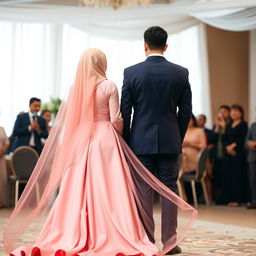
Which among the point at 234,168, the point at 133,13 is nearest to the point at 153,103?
the point at 133,13

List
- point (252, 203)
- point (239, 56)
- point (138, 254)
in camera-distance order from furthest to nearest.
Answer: point (239, 56) < point (252, 203) < point (138, 254)

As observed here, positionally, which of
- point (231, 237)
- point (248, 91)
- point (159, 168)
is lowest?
point (231, 237)

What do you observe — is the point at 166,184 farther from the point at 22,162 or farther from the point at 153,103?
the point at 22,162

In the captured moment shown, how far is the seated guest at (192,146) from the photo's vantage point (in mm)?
10328

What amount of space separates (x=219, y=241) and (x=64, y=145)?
5.28 feet

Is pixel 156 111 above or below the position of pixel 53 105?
below

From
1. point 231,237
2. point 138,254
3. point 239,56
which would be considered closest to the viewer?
point 138,254

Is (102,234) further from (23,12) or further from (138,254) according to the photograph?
(23,12)

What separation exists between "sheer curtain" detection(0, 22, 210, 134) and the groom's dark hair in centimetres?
675

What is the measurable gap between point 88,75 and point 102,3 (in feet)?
7.18

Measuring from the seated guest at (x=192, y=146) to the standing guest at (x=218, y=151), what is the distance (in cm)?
42

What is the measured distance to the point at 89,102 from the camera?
15.6 ft

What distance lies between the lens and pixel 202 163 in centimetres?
1016

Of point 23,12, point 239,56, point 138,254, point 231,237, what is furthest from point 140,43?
point 138,254
